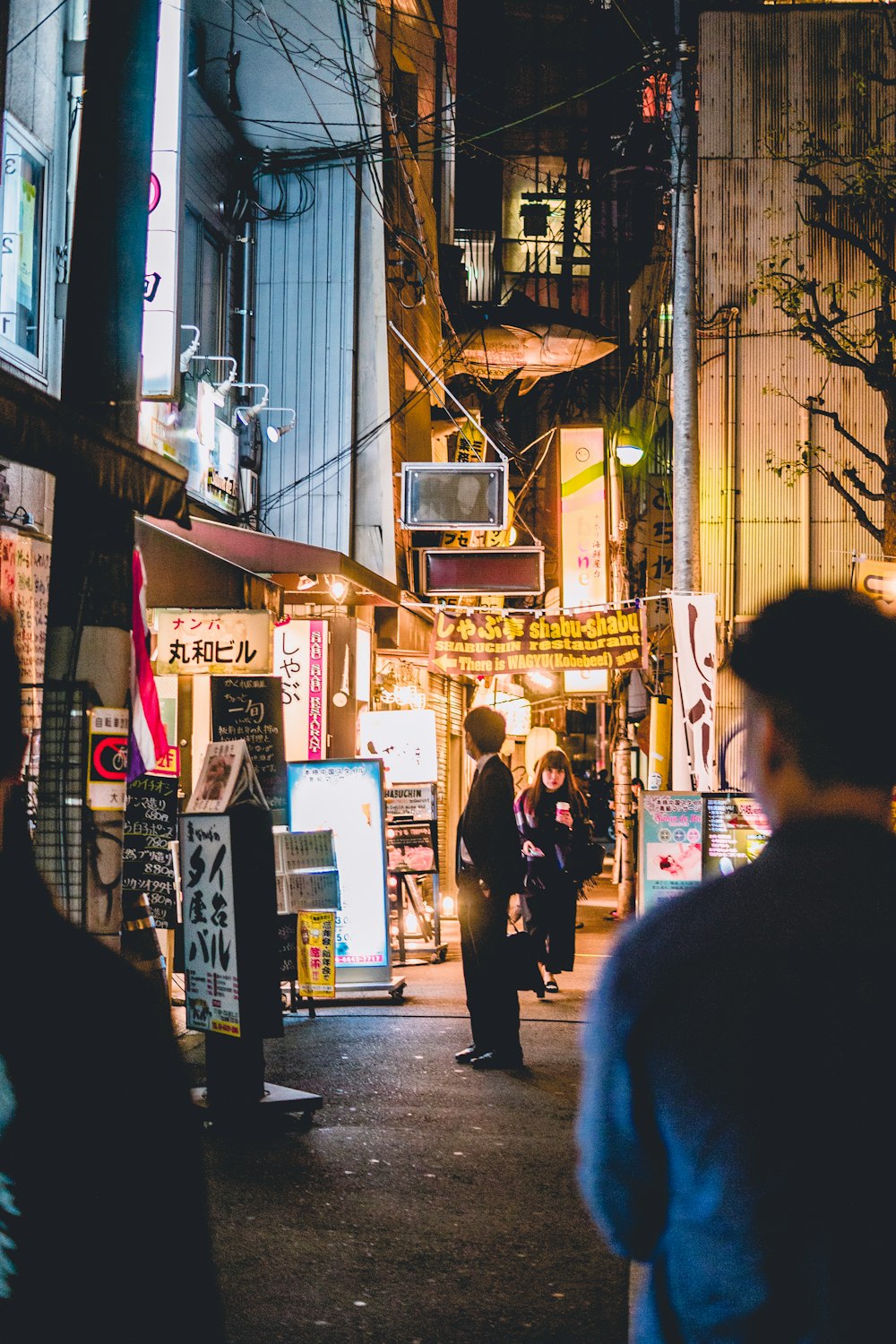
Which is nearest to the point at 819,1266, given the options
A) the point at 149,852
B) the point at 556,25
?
the point at 149,852

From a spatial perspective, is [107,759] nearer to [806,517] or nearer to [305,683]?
[305,683]

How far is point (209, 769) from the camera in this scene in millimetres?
8148

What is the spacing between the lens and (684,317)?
1370 centimetres

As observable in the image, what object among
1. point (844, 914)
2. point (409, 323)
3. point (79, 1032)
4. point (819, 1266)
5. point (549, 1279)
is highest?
point (409, 323)

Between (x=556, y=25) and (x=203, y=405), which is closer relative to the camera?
(x=203, y=405)

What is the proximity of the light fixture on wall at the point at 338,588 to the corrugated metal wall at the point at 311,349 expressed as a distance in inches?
62.0

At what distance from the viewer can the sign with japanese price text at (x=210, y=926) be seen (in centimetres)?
758

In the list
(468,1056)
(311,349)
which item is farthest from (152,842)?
(311,349)

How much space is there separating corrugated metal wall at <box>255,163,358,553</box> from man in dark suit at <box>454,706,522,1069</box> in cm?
709

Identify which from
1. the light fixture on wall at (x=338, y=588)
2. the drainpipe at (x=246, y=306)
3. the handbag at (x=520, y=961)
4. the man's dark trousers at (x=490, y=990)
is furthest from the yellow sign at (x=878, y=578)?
the drainpipe at (x=246, y=306)

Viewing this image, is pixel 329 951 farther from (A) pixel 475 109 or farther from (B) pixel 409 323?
(A) pixel 475 109

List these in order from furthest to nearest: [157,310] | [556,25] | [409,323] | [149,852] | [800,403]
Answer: [556,25], [409,323], [800,403], [157,310], [149,852]

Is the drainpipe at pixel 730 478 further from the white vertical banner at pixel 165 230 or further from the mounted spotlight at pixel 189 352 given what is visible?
the white vertical banner at pixel 165 230

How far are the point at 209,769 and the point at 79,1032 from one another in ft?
21.4
